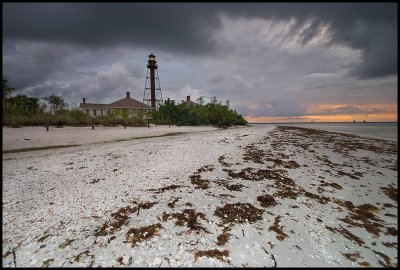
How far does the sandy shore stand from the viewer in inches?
95.3

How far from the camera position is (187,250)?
2443mm

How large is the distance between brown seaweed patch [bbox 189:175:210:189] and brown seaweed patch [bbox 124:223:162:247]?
1604 mm

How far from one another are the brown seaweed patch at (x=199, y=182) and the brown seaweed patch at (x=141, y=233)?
1.60m

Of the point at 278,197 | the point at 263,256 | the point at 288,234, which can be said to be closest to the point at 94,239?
the point at 263,256

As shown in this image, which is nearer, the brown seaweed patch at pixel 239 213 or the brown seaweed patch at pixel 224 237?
the brown seaweed patch at pixel 224 237

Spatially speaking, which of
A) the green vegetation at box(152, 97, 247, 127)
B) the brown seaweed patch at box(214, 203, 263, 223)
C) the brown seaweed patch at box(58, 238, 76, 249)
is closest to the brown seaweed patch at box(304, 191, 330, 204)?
the brown seaweed patch at box(214, 203, 263, 223)

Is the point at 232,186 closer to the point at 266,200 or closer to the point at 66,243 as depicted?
the point at 266,200

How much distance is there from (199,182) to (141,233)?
6.57 feet

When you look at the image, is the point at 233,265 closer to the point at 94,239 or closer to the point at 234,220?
the point at 234,220

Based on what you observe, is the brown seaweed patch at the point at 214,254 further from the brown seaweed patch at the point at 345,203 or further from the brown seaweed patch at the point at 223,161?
the brown seaweed patch at the point at 223,161

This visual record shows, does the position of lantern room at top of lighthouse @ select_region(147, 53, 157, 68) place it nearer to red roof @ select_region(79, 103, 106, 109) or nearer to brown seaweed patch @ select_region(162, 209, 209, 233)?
red roof @ select_region(79, 103, 106, 109)

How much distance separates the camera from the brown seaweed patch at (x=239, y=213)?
3.14 metres

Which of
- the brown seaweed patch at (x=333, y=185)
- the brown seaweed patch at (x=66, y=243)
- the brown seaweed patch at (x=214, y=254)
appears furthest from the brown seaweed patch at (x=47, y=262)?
the brown seaweed patch at (x=333, y=185)

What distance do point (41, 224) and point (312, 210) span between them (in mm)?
4303
